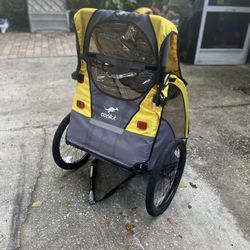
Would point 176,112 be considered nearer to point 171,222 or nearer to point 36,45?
point 171,222

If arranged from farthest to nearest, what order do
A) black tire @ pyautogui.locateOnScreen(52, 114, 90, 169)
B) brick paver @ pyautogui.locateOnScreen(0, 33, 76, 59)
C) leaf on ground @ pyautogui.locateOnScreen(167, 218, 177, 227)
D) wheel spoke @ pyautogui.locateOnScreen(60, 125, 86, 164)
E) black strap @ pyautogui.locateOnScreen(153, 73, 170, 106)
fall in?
brick paver @ pyautogui.locateOnScreen(0, 33, 76, 59) → wheel spoke @ pyautogui.locateOnScreen(60, 125, 86, 164) → black tire @ pyautogui.locateOnScreen(52, 114, 90, 169) → leaf on ground @ pyautogui.locateOnScreen(167, 218, 177, 227) → black strap @ pyautogui.locateOnScreen(153, 73, 170, 106)

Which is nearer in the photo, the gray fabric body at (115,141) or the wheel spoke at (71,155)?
the gray fabric body at (115,141)

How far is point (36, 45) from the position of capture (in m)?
5.78

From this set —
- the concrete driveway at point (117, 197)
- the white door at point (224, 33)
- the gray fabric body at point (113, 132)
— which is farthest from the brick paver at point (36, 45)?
the gray fabric body at point (113, 132)

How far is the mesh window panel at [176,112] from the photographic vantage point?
2.03 m

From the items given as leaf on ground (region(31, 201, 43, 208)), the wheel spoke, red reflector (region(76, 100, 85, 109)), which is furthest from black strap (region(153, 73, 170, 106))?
leaf on ground (region(31, 201, 43, 208))

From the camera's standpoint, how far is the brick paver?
17.4 ft

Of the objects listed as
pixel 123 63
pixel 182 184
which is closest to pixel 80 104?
pixel 123 63

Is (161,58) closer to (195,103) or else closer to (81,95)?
(81,95)

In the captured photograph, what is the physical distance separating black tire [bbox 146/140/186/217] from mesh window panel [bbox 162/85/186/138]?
0.45ft

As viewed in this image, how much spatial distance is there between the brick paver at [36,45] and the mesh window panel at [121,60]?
357 centimetres

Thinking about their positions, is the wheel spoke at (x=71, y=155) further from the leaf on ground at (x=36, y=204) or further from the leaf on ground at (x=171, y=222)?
the leaf on ground at (x=171, y=222)

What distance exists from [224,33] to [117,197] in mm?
4096

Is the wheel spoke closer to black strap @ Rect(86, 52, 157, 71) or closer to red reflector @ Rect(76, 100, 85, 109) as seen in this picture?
red reflector @ Rect(76, 100, 85, 109)
